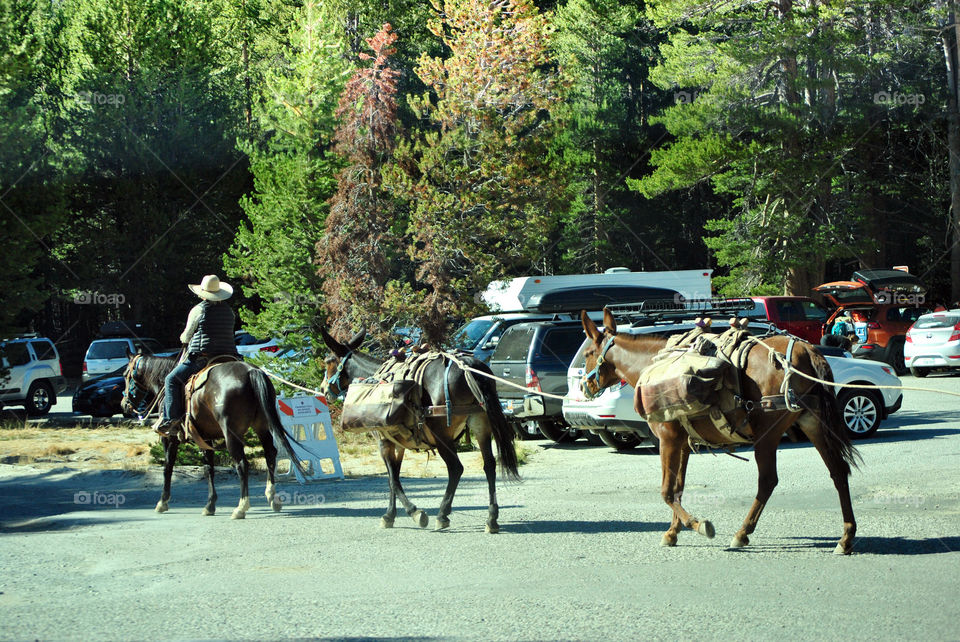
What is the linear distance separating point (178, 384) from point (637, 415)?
621cm

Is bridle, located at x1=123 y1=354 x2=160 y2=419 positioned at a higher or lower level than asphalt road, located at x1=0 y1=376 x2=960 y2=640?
higher

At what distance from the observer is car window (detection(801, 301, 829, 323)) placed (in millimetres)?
30562

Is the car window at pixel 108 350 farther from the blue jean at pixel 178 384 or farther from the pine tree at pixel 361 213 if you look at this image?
the blue jean at pixel 178 384

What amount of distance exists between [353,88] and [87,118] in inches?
897

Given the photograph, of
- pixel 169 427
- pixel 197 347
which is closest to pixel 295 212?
pixel 197 347

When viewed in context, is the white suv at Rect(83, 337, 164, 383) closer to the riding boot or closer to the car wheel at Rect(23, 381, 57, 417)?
the car wheel at Rect(23, 381, 57, 417)

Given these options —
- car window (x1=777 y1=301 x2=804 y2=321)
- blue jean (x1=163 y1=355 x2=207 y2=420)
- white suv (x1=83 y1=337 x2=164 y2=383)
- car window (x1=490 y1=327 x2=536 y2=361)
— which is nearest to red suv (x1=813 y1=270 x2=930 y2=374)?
car window (x1=777 y1=301 x2=804 y2=321)

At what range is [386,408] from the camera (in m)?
10.0

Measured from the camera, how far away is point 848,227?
115 feet

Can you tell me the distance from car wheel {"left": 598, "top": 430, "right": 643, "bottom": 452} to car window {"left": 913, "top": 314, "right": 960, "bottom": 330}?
1373cm

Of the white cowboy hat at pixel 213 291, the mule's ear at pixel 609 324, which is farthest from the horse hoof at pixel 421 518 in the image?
the white cowboy hat at pixel 213 291

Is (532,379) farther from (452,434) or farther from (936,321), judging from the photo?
(936,321)

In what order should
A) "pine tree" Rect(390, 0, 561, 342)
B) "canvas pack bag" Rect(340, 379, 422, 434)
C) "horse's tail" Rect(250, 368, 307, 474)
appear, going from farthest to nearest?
"pine tree" Rect(390, 0, 561, 342)
"horse's tail" Rect(250, 368, 307, 474)
"canvas pack bag" Rect(340, 379, 422, 434)

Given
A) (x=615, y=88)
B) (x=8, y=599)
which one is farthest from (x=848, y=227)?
(x=8, y=599)
